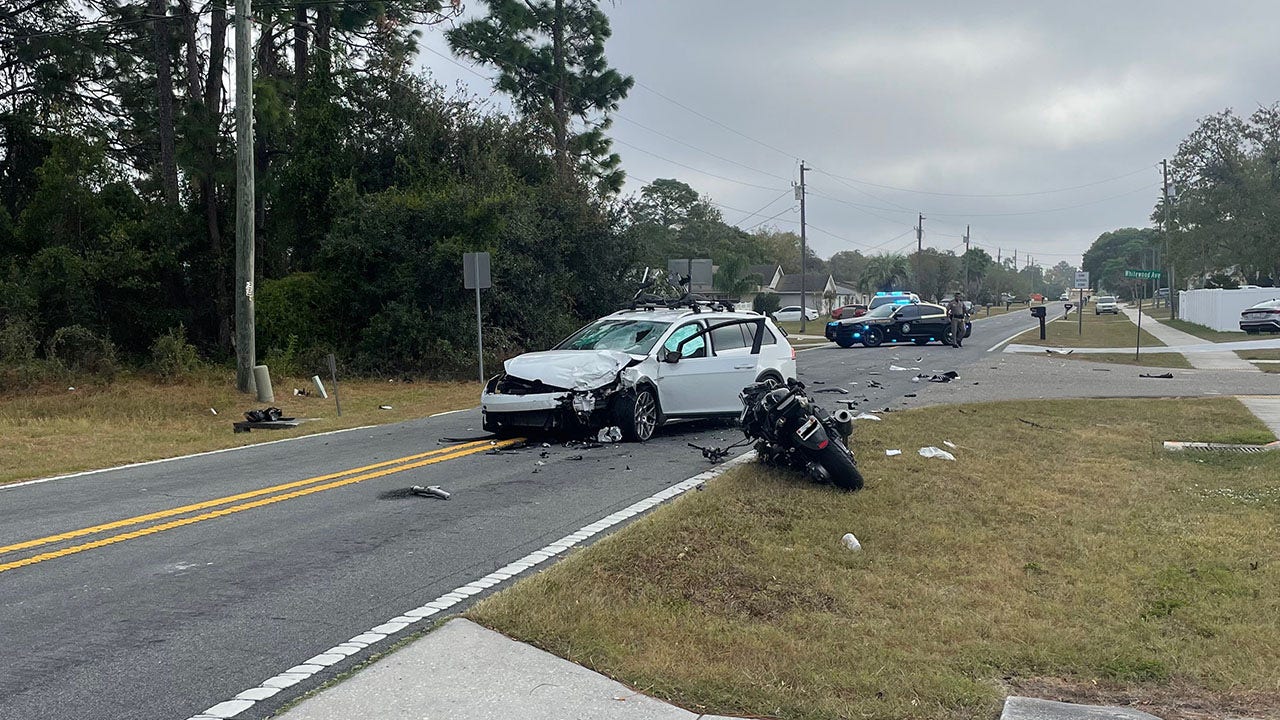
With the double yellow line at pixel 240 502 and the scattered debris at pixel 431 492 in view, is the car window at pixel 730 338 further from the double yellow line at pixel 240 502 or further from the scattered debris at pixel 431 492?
the scattered debris at pixel 431 492

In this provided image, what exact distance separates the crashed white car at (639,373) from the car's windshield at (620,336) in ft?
0.05

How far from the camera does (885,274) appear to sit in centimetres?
12581

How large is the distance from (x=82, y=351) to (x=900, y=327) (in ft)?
81.4

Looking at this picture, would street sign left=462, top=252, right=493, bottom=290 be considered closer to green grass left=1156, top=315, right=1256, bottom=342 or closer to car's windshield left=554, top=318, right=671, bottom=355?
car's windshield left=554, top=318, right=671, bottom=355

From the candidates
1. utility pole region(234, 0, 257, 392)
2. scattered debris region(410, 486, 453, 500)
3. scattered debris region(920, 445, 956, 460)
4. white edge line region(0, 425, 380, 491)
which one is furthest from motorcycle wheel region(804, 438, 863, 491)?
utility pole region(234, 0, 257, 392)

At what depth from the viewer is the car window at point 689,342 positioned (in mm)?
12328

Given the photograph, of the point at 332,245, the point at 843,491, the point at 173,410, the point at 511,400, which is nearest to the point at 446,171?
the point at 332,245

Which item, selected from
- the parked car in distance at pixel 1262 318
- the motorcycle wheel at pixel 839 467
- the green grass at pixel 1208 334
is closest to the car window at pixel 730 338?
the motorcycle wheel at pixel 839 467

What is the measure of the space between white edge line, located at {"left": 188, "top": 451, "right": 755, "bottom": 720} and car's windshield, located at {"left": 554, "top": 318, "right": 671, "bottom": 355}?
3.66 meters

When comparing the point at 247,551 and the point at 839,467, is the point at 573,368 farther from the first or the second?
the point at 247,551

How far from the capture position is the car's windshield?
12344mm

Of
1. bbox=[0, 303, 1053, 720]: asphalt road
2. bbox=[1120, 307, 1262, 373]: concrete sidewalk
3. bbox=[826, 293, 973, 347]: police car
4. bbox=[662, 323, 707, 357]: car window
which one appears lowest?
bbox=[1120, 307, 1262, 373]: concrete sidewalk

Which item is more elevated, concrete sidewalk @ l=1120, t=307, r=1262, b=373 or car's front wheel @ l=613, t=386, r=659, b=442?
car's front wheel @ l=613, t=386, r=659, b=442

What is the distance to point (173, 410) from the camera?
1705 centimetres
